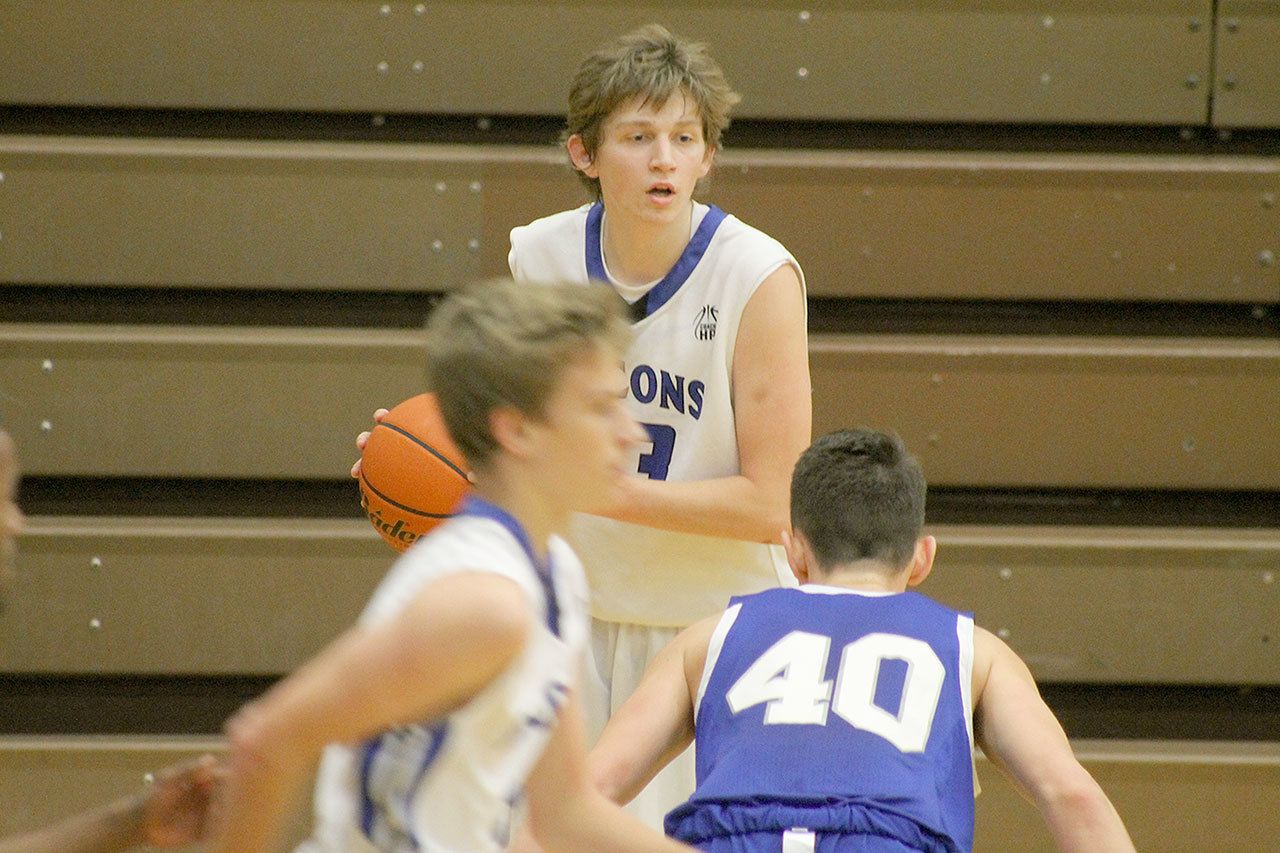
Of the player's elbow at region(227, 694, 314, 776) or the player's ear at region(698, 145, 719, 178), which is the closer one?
the player's elbow at region(227, 694, 314, 776)

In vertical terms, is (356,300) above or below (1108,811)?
above

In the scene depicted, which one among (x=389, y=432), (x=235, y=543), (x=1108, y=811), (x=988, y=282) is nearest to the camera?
(x=1108, y=811)

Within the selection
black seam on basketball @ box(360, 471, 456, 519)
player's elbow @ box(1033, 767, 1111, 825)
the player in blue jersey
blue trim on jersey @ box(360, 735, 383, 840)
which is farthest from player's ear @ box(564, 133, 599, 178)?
blue trim on jersey @ box(360, 735, 383, 840)

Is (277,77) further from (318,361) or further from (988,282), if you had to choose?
(988,282)

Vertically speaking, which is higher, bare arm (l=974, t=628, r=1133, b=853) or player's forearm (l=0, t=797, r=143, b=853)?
player's forearm (l=0, t=797, r=143, b=853)

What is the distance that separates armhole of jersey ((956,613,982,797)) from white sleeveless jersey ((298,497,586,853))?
0.79 m

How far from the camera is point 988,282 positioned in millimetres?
4508

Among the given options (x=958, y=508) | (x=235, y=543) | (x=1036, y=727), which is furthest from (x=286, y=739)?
(x=958, y=508)

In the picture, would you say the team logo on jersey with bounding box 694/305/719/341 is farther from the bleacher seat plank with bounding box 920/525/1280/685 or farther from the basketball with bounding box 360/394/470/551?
the bleacher seat plank with bounding box 920/525/1280/685

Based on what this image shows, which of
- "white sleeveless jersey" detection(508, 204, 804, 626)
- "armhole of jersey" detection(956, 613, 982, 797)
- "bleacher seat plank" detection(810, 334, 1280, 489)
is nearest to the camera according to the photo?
"armhole of jersey" detection(956, 613, 982, 797)

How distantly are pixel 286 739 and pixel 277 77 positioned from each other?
3465mm

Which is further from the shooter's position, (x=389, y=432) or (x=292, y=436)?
(x=292, y=436)

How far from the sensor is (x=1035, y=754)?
2.23 m

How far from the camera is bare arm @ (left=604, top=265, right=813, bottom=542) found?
8.84 feet
